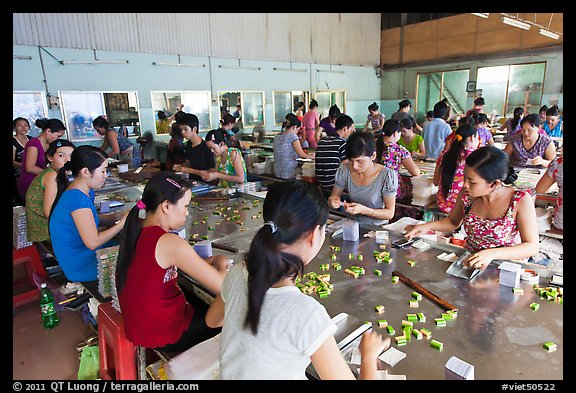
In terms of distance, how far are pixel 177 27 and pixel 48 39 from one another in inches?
116

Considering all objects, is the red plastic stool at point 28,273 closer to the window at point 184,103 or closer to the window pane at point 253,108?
the window at point 184,103

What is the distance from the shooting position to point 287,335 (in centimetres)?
114

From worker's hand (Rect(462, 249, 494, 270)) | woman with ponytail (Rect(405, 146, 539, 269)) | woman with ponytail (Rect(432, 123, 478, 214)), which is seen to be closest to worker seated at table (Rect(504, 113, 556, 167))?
woman with ponytail (Rect(432, 123, 478, 214))

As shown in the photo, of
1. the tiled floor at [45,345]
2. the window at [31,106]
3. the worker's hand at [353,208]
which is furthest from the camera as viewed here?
the window at [31,106]

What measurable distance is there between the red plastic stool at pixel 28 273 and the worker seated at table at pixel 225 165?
6.44 feet

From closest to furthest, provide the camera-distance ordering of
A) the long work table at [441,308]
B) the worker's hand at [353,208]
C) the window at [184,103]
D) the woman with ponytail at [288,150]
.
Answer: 1. the long work table at [441,308]
2. the worker's hand at [353,208]
3. the woman with ponytail at [288,150]
4. the window at [184,103]

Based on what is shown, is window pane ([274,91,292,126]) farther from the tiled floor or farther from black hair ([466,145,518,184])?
black hair ([466,145,518,184])

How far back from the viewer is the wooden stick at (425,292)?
5.66 feet

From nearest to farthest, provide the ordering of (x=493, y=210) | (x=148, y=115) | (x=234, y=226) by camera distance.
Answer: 1. (x=493, y=210)
2. (x=234, y=226)
3. (x=148, y=115)

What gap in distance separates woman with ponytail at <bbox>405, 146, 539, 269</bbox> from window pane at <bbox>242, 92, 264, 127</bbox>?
916 cm

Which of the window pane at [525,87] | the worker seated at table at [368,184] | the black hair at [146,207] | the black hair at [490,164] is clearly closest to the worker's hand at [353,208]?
the worker seated at table at [368,184]

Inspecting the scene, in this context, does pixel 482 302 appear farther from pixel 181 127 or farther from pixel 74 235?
pixel 181 127

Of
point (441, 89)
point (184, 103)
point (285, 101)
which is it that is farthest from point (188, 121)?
point (441, 89)
